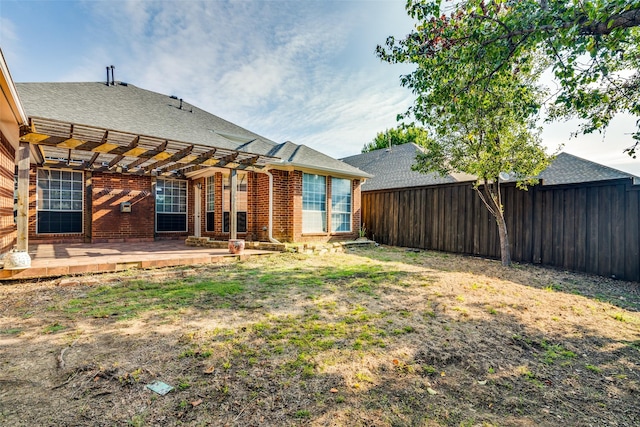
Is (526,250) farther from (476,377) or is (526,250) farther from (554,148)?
(476,377)

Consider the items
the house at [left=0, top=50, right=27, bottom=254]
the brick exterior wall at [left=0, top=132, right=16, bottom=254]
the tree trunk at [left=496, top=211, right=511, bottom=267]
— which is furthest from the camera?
the tree trunk at [left=496, top=211, right=511, bottom=267]

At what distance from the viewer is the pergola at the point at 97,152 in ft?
18.0

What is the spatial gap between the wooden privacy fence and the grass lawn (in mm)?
1462

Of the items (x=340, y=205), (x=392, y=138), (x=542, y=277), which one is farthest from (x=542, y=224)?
(x=392, y=138)

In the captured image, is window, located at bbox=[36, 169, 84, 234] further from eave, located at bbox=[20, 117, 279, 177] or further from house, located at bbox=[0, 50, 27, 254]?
house, located at bbox=[0, 50, 27, 254]

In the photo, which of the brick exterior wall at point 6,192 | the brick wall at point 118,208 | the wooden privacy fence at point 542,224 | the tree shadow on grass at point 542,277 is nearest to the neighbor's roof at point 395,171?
the wooden privacy fence at point 542,224

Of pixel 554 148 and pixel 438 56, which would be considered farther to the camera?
pixel 554 148

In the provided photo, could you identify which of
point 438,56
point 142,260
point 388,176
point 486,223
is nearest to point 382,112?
point 388,176

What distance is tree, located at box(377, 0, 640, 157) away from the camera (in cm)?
322

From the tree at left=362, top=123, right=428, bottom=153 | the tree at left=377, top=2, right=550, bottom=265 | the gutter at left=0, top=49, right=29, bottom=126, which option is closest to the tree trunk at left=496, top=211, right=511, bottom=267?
the tree at left=377, top=2, right=550, bottom=265

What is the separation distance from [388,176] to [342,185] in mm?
4110

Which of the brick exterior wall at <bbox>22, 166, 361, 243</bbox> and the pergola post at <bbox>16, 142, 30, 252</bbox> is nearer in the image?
the pergola post at <bbox>16, 142, 30, 252</bbox>

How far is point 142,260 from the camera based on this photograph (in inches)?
252

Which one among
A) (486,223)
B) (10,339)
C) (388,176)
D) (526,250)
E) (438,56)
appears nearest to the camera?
(10,339)
